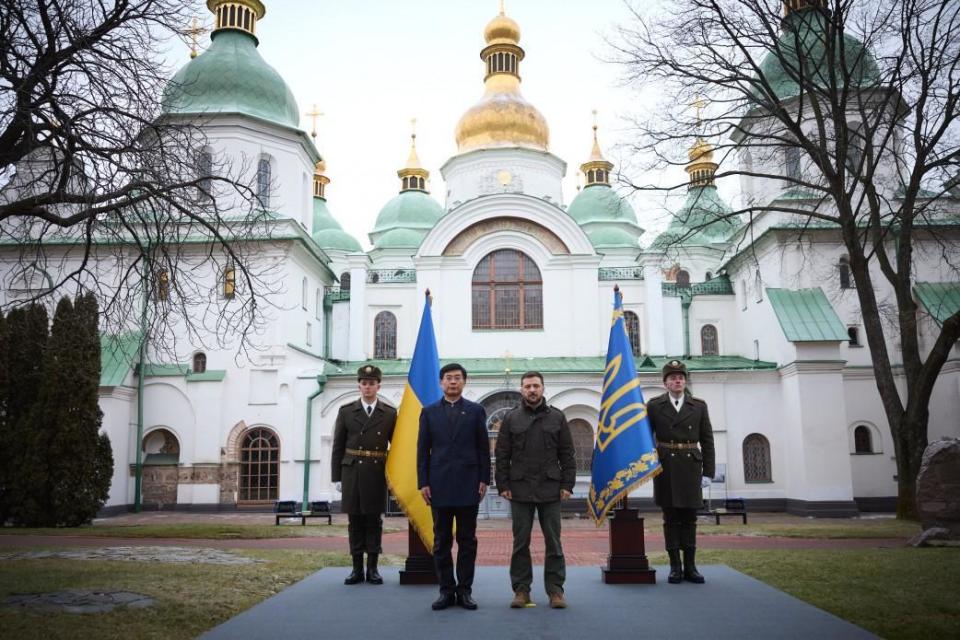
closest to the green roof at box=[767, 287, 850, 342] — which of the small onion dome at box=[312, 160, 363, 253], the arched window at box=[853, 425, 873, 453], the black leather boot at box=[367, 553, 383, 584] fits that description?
the arched window at box=[853, 425, 873, 453]

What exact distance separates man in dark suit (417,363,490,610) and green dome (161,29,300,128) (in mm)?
21697

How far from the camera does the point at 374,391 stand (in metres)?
8.27

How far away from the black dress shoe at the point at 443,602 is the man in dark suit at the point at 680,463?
7.70ft

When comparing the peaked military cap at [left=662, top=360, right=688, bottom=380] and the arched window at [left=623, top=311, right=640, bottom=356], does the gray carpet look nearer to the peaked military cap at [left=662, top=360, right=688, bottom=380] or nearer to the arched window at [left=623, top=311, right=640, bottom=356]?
the peaked military cap at [left=662, top=360, right=688, bottom=380]

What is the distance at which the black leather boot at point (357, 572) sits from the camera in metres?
7.92

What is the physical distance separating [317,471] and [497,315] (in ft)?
26.6

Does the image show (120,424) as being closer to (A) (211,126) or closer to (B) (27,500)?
(B) (27,500)

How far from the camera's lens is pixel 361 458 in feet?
27.0

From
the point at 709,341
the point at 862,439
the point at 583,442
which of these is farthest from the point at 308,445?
the point at 862,439

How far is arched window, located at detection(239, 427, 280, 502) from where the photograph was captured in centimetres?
2497

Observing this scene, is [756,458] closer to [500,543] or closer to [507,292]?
[507,292]

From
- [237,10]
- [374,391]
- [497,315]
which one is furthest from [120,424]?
[374,391]

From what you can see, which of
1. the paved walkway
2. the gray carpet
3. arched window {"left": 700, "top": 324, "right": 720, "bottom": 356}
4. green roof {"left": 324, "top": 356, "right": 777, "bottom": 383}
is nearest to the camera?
the gray carpet

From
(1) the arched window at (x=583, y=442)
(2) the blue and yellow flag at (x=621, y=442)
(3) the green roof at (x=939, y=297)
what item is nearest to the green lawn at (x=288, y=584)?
(2) the blue and yellow flag at (x=621, y=442)
